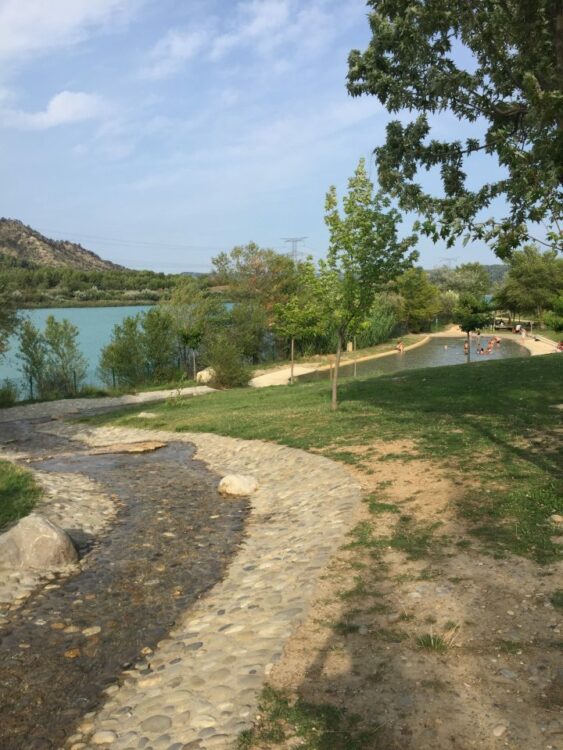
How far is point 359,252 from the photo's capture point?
17.9 meters

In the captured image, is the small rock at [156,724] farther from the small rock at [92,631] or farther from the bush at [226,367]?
the bush at [226,367]

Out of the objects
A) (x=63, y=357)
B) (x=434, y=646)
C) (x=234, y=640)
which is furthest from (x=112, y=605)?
(x=63, y=357)

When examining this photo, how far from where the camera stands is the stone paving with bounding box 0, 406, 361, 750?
17.2 ft

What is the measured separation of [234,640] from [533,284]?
90.6m

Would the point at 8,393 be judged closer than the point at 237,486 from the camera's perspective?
No

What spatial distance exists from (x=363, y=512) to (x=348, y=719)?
5.49 metres

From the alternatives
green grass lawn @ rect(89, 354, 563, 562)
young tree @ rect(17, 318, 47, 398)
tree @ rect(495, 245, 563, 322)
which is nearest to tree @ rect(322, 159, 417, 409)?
green grass lawn @ rect(89, 354, 563, 562)

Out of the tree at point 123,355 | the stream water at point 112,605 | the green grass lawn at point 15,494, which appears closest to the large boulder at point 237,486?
the stream water at point 112,605

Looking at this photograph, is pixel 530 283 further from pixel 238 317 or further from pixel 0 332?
pixel 0 332

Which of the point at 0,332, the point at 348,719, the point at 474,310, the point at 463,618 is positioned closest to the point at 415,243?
the point at 463,618

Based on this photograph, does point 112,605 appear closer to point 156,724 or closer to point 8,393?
point 156,724

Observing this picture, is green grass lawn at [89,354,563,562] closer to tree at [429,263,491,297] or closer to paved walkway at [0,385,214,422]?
paved walkway at [0,385,214,422]

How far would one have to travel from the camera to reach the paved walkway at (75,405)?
31.6 m

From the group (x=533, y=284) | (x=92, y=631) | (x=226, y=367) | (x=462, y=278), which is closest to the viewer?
(x=92, y=631)
